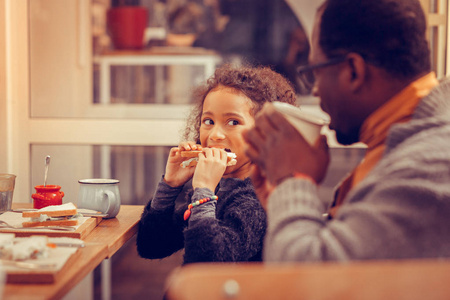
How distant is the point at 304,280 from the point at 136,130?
187 centimetres

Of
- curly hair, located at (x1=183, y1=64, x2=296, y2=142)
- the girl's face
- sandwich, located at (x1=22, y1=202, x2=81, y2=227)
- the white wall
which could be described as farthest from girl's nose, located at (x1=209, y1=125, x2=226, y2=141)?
the white wall

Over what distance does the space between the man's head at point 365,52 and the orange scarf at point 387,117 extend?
2 centimetres

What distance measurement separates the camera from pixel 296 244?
2.40 ft

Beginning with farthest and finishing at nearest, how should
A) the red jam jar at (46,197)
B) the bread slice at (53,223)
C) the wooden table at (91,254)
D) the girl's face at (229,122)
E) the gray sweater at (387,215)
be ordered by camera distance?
the girl's face at (229,122) < the red jam jar at (46,197) < the bread slice at (53,223) < the wooden table at (91,254) < the gray sweater at (387,215)

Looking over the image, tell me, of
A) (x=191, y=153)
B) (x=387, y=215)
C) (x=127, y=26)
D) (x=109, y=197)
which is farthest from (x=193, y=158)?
(x=127, y=26)

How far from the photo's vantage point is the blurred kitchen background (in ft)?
7.58

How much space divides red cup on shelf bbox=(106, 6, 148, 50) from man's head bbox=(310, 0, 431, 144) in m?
2.06

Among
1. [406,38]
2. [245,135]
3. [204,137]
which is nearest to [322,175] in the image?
[245,135]

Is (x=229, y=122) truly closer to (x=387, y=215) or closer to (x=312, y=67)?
(x=312, y=67)

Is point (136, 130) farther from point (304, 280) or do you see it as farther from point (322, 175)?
point (304, 280)

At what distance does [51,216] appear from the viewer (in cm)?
125

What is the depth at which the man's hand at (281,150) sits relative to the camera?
0.87 meters

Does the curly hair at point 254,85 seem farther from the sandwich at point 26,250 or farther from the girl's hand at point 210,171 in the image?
the sandwich at point 26,250

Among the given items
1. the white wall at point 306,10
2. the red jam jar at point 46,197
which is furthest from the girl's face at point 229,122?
the white wall at point 306,10
